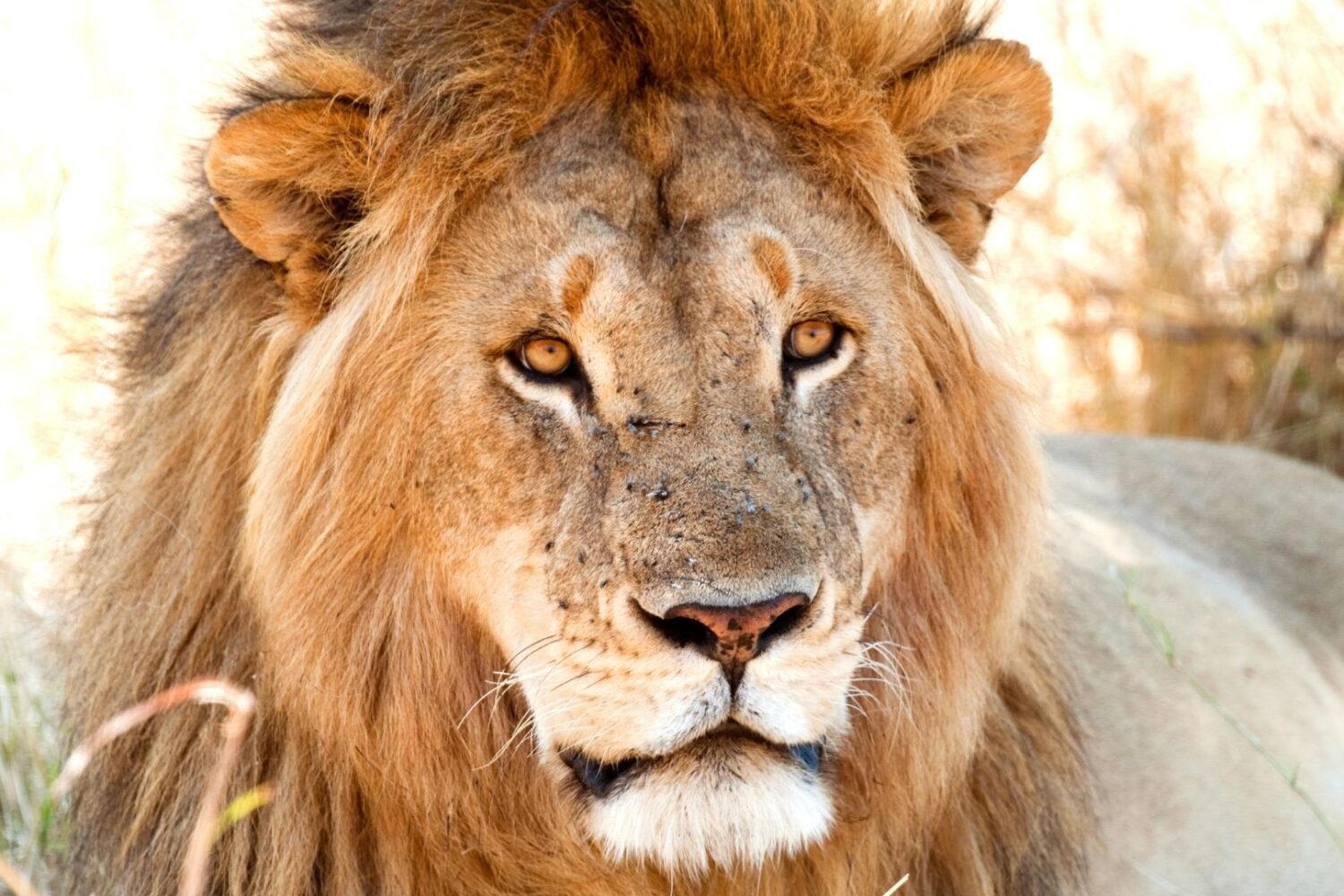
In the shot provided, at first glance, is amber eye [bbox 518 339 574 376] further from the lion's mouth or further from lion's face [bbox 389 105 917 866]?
the lion's mouth

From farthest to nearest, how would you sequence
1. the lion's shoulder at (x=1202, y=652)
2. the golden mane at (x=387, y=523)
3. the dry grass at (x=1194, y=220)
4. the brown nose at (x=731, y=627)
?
the dry grass at (x=1194, y=220)
the lion's shoulder at (x=1202, y=652)
the golden mane at (x=387, y=523)
the brown nose at (x=731, y=627)

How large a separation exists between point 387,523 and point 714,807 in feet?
2.42

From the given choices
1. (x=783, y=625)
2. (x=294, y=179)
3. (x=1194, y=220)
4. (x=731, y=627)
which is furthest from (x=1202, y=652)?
(x=294, y=179)

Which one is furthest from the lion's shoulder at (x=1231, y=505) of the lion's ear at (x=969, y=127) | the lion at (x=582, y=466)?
the lion at (x=582, y=466)

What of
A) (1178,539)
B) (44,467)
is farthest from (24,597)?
(1178,539)

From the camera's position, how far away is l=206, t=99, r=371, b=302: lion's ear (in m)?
2.72

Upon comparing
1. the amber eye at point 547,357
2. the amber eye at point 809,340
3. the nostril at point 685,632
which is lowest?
the nostril at point 685,632

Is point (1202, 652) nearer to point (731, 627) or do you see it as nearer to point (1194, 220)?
point (731, 627)

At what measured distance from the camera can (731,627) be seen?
2391 mm

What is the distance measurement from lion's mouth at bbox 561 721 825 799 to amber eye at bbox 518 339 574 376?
612mm

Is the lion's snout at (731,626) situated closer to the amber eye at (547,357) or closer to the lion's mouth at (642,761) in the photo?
the lion's mouth at (642,761)

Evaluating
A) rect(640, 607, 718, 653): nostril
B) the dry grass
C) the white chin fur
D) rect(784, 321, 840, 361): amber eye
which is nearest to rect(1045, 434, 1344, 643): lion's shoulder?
the dry grass

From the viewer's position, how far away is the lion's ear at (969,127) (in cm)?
300

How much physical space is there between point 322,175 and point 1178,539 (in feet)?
10.2
